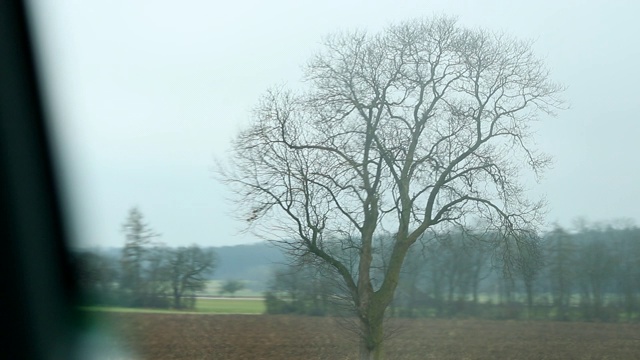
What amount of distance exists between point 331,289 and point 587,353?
8318 mm

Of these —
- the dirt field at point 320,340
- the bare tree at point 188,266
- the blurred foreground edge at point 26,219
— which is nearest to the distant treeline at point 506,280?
the dirt field at point 320,340

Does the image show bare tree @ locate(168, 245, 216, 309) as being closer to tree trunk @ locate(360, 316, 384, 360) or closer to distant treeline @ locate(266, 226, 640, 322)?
distant treeline @ locate(266, 226, 640, 322)

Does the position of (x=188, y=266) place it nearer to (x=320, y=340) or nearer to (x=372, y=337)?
(x=320, y=340)

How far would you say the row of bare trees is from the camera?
56.7 ft

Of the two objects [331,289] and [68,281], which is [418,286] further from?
[68,281]

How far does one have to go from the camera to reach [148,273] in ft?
60.6

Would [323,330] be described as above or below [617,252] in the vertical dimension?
below

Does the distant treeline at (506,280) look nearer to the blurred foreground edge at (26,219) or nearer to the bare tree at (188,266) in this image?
the bare tree at (188,266)

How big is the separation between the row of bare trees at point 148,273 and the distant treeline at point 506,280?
6.14ft

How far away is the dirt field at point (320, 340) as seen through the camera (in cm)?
2080

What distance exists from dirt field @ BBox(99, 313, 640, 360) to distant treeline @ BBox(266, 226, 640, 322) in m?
0.54

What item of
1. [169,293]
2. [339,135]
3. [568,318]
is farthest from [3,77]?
[568,318]

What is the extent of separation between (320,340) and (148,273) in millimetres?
5525

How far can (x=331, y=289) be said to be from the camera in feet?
68.4
